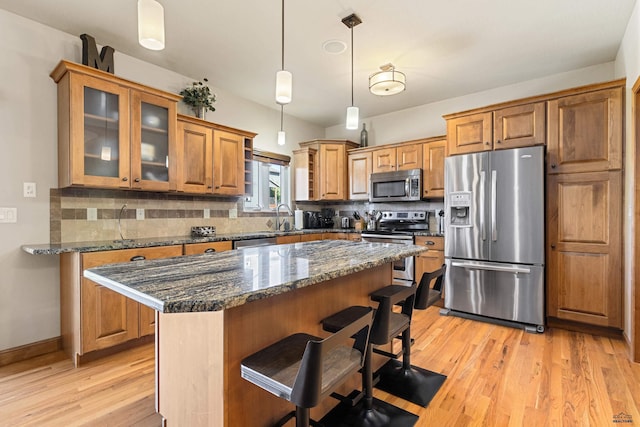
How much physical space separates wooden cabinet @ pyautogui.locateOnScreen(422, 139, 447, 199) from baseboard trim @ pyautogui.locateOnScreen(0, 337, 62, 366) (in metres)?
4.08

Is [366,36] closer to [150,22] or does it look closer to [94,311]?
[150,22]

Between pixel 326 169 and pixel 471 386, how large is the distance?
11.3ft

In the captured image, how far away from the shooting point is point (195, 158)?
3.22 meters

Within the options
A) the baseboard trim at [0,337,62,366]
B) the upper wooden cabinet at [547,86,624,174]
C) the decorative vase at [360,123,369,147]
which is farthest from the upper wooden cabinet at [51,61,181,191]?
the upper wooden cabinet at [547,86,624,174]

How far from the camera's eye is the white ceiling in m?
2.31

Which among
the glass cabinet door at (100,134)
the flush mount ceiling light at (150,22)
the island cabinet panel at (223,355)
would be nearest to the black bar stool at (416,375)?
the island cabinet panel at (223,355)

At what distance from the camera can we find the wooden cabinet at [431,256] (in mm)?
3641

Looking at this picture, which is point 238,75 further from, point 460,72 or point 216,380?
point 216,380

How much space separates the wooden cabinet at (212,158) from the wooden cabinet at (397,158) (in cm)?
182

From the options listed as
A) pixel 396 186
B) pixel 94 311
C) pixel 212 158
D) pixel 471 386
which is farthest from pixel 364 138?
pixel 94 311

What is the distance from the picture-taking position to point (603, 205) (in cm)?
277

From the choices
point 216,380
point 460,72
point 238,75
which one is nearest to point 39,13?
point 238,75

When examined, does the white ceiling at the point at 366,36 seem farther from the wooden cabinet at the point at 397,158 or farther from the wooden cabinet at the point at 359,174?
the wooden cabinet at the point at 359,174

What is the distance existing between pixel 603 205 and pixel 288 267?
3.01 metres
